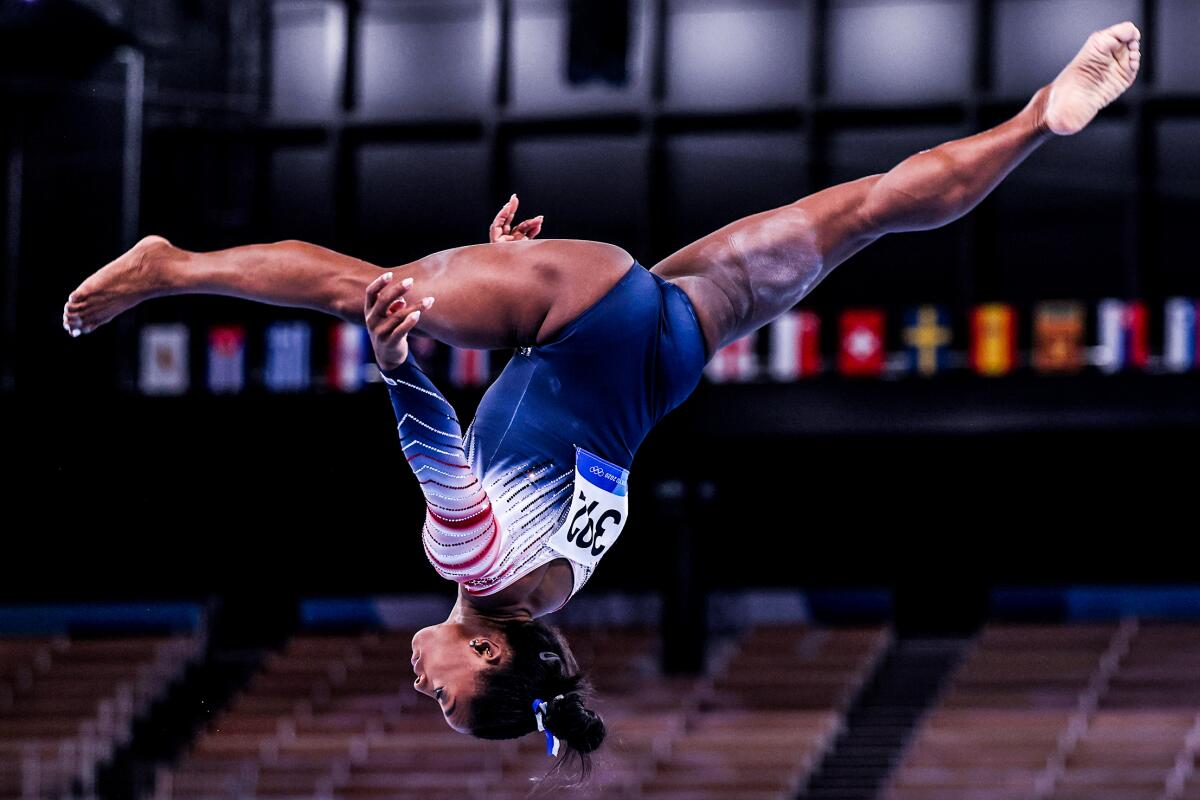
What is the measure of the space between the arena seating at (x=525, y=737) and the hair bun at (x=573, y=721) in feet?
20.5

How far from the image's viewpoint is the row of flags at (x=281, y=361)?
511 inches

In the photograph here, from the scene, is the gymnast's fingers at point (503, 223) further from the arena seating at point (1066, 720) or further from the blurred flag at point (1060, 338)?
the blurred flag at point (1060, 338)

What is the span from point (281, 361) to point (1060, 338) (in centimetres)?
633

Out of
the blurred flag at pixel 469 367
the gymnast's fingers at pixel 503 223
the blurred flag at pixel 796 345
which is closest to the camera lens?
the gymnast's fingers at pixel 503 223

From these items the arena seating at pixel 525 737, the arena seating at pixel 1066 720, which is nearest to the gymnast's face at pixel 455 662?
the arena seating at pixel 525 737

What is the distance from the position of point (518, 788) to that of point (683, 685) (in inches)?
93.2

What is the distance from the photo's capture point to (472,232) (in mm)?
14820

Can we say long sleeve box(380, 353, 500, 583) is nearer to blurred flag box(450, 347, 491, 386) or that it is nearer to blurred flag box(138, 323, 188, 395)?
blurred flag box(450, 347, 491, 386)

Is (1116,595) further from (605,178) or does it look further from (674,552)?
(605,178)

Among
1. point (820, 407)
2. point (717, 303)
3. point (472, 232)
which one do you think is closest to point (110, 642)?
point (472, 232)

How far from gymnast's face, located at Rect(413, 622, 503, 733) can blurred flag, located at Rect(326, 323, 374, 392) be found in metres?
9.40

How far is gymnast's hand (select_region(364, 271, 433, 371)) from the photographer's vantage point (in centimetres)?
344

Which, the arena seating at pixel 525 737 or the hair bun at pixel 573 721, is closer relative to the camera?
the hair bun at pixel 573 721

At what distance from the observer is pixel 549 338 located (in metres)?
4.03
